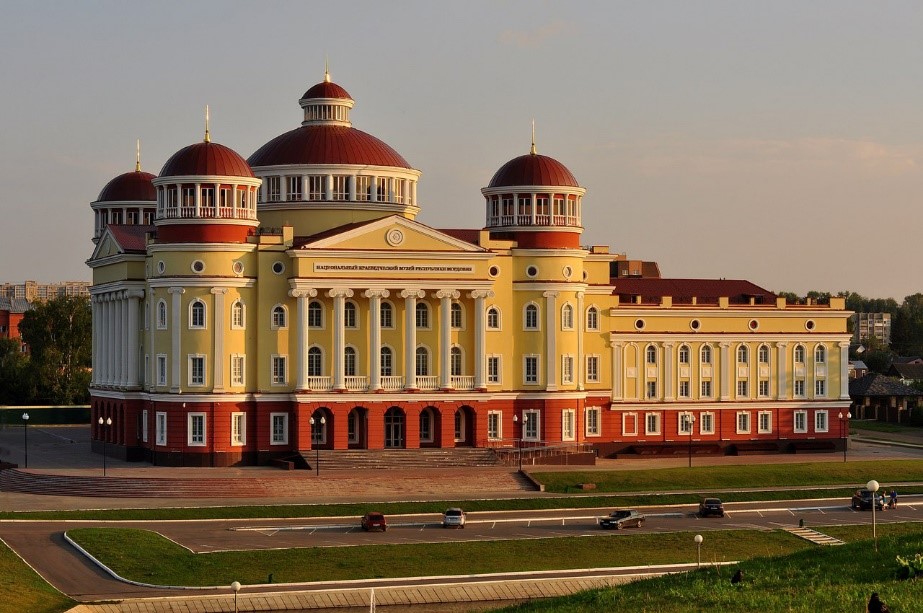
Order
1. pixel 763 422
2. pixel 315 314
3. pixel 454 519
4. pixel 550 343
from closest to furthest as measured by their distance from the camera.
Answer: pixel 454 519
pixel 315 314
pixel 550 343
pixel 763 422

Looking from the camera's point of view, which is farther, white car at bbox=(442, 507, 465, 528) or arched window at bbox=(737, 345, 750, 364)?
arched window at bbox=(737, 345, 750, 364)

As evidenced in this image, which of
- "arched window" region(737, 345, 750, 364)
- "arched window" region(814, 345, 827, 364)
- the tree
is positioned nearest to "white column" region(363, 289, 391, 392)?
"arched window" region(737, 345, 750, 364)

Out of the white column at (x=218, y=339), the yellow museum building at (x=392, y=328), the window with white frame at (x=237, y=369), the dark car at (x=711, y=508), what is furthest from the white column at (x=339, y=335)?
the dark car at (x=711, y=508)

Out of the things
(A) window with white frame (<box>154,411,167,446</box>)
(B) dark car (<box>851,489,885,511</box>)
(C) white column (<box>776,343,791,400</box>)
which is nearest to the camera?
(B) dark car (<box>851,489,885,511</box>)

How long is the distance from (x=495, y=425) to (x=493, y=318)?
6.06 meters

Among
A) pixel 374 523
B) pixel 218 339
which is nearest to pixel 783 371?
pixel 218 339

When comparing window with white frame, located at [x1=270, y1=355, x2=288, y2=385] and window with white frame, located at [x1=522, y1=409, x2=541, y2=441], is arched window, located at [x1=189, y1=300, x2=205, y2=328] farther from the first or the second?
window with white frame, located at [x1=522, y1=409, x2=541, y2=441]

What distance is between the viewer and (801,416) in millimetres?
112688

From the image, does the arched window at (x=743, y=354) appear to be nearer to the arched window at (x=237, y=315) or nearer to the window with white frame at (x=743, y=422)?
the window with white frame at (x=743, y=422)

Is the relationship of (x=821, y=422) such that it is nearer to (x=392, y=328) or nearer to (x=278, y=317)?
(x=392, y=328)

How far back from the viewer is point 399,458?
9688cm

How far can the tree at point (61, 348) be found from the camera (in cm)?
15038

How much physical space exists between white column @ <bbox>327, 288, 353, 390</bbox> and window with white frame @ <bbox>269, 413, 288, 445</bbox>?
3319 millimetres

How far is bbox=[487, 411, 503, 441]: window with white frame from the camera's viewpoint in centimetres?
10244
